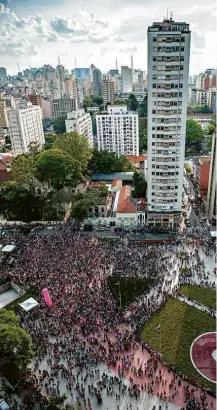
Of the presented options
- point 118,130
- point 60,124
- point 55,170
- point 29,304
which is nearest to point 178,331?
point 29,304

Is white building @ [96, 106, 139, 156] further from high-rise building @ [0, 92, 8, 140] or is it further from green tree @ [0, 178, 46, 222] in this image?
high-rise building @ [0, 92, 8, 140]

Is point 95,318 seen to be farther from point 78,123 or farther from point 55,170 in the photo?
point 78,123

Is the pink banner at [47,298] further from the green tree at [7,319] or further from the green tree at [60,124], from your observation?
the green tree at [60,124]

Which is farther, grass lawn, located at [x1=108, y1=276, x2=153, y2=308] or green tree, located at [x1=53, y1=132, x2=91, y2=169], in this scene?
green tree, located at [x1=53, y1=132, x2=91, y2=169]

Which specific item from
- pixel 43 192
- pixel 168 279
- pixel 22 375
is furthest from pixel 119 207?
pixel 22 375

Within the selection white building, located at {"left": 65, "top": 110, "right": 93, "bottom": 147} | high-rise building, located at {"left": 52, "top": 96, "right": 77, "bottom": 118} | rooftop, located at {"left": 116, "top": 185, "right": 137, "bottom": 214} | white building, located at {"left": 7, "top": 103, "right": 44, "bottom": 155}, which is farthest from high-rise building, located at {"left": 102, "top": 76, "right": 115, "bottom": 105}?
rooftop, located at {"left": 116, "top": 185, "right": 137, "bottom": 214}

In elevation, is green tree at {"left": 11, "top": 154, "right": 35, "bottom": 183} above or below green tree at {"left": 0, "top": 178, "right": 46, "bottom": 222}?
above

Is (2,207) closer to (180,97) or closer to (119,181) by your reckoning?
(119,181)
